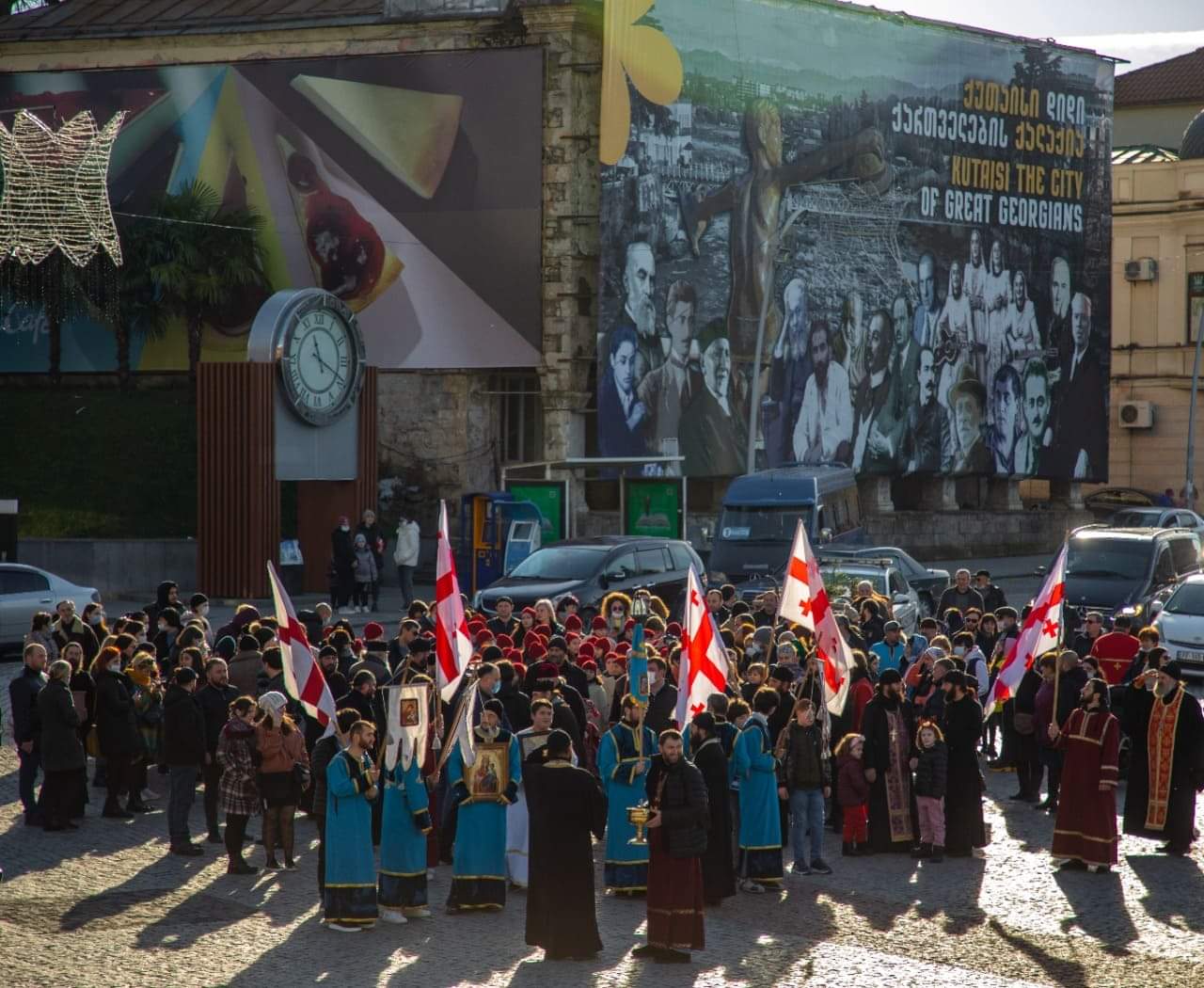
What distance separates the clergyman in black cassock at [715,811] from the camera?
13734 millimetres

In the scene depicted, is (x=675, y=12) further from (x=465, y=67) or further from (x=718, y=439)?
(x=718, y=439)

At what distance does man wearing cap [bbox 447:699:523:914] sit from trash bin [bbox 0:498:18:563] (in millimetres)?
20562

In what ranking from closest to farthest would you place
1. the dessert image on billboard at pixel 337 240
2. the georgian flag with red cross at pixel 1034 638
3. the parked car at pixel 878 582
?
the georgian flag with red cross at pixel 1034 638 < the parked car at pixel 878 582 < the dessert image on billboard at pixel 337 240

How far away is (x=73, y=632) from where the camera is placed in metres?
19.6

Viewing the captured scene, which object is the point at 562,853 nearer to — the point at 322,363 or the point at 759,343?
the point at 322,363

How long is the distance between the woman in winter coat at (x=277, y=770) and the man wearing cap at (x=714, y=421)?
32227 millimetres

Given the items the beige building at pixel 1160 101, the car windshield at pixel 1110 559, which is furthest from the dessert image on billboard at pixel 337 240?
the beige building at pixel 1160 101

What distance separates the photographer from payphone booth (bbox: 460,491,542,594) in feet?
118

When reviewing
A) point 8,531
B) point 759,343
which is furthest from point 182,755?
point 759,343

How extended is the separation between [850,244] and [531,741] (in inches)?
1508

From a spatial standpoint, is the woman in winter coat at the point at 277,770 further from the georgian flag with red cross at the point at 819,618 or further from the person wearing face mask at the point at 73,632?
the person wearing face mask at the point at 73,632

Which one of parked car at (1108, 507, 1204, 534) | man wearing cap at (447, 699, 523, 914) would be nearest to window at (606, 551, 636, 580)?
man wearing cap at (447, 699, 523, 914)

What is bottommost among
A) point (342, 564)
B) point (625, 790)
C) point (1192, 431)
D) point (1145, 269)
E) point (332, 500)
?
point (625, 790)

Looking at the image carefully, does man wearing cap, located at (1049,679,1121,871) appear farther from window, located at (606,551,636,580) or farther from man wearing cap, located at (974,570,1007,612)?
window, located at (606,551,636,580)
